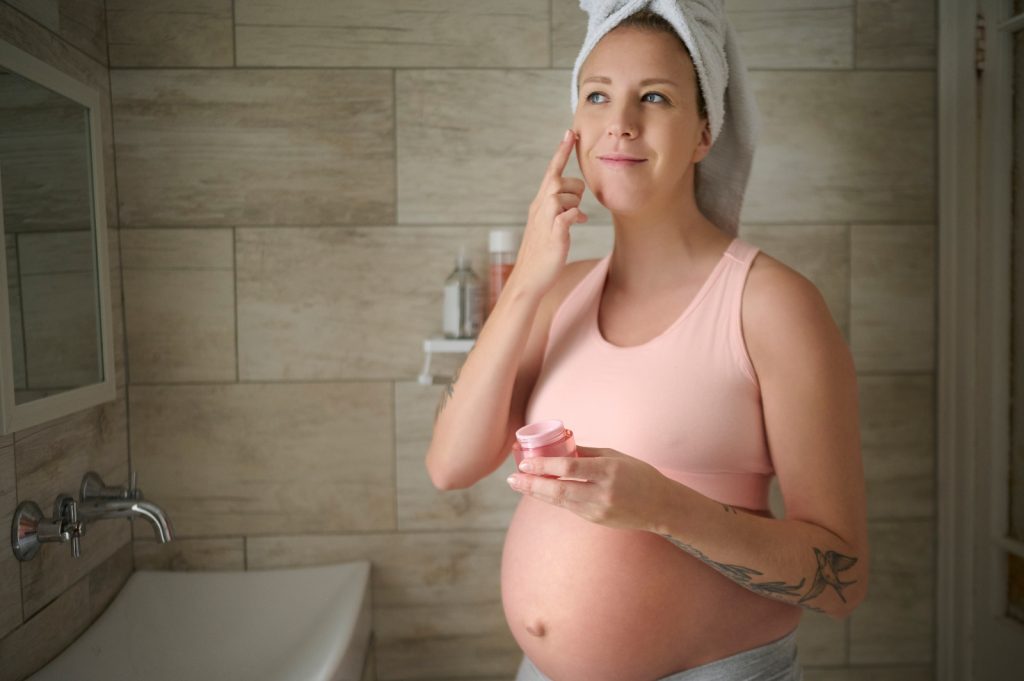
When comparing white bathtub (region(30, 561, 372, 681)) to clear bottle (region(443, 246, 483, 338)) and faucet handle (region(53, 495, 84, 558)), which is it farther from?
clear bottle (region(443, 246, 483, 338))

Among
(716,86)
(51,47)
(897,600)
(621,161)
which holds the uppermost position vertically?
(51,47)

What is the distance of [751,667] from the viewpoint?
98 centimetres

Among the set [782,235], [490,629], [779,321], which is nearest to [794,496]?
A: [779,321]

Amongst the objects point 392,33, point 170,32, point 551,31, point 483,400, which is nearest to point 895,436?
point 483,400

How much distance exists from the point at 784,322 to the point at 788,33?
2.88ft

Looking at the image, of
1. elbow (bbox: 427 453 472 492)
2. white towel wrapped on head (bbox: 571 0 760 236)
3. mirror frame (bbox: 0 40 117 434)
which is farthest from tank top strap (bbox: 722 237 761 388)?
mirror frame (bbox: 0 40 117 434)

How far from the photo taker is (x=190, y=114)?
1523mm

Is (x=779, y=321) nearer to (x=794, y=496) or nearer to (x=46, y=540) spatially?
(x=794, y=496)

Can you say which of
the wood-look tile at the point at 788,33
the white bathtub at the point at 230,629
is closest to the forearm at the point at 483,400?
the white bathtub at the point at 230,629

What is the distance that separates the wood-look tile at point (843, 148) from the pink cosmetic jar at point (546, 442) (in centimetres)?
96

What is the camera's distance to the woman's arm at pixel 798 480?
886 millimetres

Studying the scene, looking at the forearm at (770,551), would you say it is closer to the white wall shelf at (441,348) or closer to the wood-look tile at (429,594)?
the white wall shelf at (441,348)

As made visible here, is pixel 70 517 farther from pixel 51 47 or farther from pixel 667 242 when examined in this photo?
pixel 667 242

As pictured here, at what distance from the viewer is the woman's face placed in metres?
0.98
